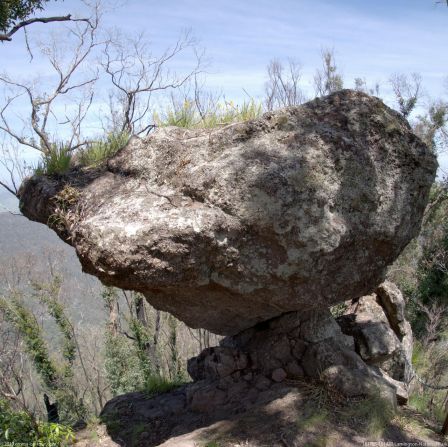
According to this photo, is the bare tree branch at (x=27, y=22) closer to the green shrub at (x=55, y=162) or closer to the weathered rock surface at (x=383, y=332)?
the green shrub at (x=55, y=162)

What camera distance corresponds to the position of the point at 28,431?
4598 mm

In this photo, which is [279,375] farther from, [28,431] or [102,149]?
[102,149]

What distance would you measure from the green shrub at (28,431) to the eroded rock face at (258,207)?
5.28 ft

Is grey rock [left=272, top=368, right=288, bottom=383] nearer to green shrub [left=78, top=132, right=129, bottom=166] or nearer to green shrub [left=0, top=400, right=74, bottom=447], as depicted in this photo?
green shrub [left=0, top=400, right=74, bottom=447]

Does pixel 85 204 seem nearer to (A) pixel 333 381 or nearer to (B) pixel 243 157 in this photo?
(B) pixel 243 157

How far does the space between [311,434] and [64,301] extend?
1688 centimetres

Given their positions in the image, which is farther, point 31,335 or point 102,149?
point 31,335

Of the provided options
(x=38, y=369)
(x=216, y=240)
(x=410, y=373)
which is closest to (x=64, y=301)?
(x=38, y=369)

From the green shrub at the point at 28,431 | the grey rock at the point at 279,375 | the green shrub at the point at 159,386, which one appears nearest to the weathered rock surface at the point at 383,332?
the grey rock at the point at 279,375

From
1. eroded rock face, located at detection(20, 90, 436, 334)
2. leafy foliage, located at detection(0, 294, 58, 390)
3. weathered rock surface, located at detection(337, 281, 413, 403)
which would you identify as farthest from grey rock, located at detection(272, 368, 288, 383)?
leafy foliage, located at detection(0, 294, 58, 390)

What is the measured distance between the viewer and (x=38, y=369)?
16875mm

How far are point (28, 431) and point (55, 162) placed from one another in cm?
277

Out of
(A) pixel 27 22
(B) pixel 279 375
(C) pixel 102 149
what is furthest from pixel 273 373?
(A) pixel 27 22

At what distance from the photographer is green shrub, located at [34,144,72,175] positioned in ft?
16.3
